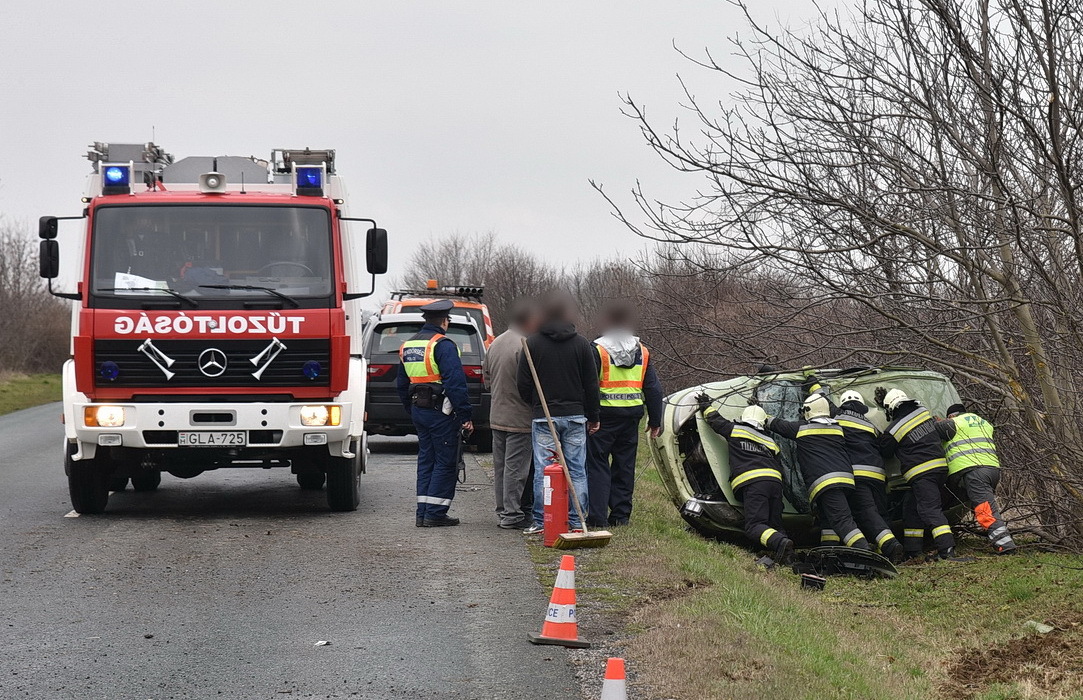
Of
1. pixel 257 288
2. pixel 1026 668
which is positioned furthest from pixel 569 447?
pixel 1026 668

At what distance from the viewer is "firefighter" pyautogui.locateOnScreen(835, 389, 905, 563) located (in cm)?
1024

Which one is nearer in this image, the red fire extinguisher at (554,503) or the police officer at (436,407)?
the red fire extinguisher at (554,503)

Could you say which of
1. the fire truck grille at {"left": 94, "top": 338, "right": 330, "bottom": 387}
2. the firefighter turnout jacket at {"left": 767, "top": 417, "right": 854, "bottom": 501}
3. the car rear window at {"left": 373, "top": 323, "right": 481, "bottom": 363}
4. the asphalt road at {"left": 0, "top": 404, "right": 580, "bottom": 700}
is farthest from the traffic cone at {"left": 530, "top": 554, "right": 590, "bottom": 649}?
the car rear window at {"left": 373, "top": 323, "right": 481, "bottom": 363}

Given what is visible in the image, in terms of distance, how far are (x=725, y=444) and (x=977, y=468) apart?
7.02ft

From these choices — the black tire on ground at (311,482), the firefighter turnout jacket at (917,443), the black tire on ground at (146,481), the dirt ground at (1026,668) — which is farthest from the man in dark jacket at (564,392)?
the black tire on ground at (146,481)

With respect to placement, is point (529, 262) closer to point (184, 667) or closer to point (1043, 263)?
point (1043, 263)

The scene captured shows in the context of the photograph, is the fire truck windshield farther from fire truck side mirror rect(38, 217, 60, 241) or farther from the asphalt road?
the asphalt road

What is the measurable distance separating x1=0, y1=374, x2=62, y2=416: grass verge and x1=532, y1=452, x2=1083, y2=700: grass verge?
25310 millimetres

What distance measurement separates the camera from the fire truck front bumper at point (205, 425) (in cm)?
1002

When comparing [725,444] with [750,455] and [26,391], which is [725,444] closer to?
[750,455]

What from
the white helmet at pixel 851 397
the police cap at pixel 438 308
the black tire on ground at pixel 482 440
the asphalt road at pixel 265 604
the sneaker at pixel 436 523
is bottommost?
the asphalt road at pixel 265 604

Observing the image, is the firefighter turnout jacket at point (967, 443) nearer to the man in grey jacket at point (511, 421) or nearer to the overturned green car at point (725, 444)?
the overturned green car at point (725, 444)

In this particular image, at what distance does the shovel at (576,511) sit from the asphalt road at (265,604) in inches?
13.2

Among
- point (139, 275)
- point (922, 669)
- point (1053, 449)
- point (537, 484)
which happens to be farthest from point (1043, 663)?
point (139, 275)
